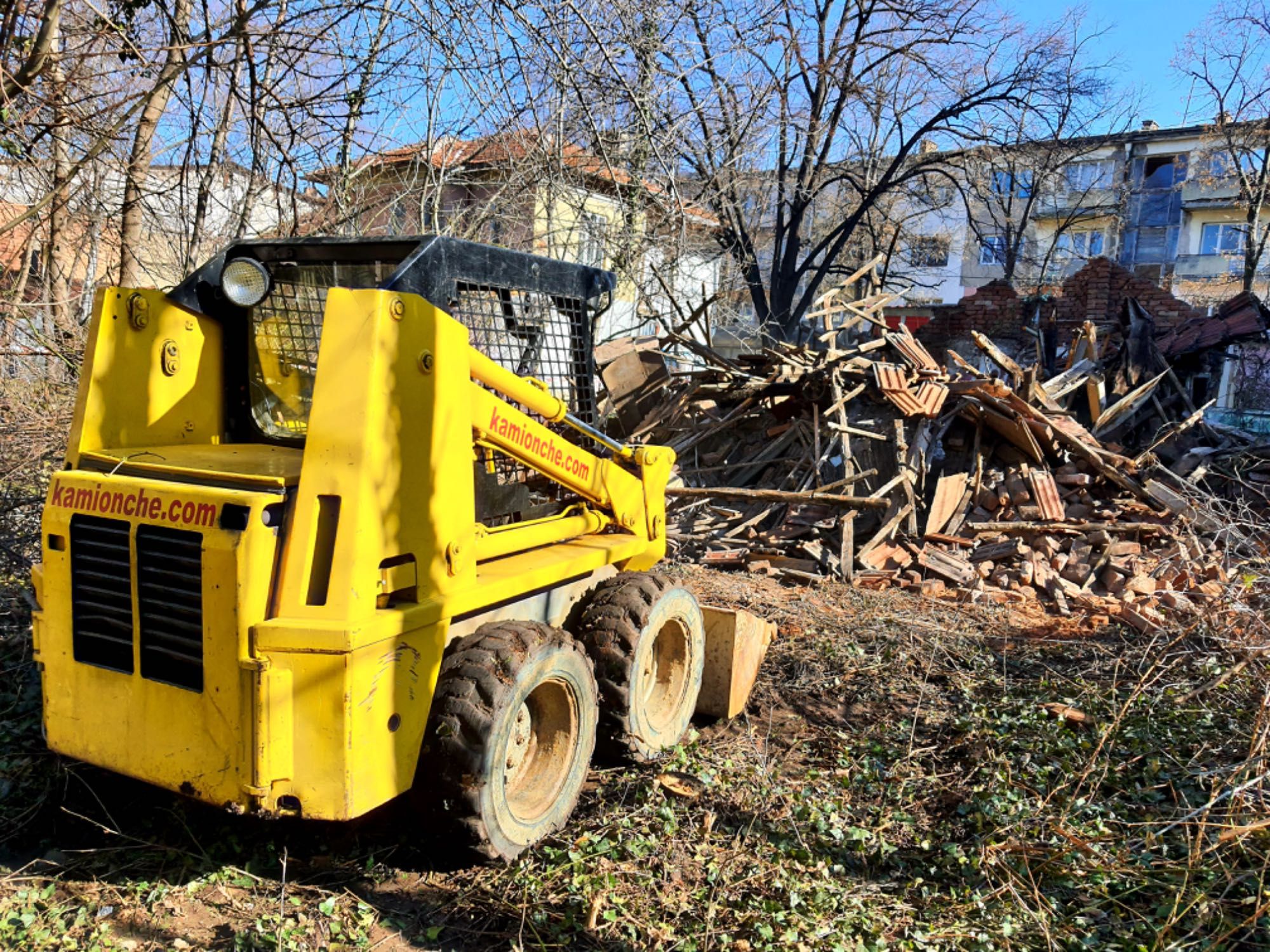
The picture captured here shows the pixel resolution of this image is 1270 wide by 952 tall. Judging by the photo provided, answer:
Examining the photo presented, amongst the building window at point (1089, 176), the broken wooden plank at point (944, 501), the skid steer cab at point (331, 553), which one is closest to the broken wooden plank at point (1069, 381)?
the broken wooden plank at point (944, 501)

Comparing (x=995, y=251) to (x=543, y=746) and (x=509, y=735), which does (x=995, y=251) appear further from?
(x=509, y=735)

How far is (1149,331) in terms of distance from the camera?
13.4 metres

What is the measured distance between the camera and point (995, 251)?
31.2 metres

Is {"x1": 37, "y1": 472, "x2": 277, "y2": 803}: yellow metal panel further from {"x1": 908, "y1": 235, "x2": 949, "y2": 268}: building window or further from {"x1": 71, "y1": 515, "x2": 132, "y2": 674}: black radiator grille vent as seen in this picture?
{"x1": 908, "y1": 235, "x2": 949, "y2": 268}: building window

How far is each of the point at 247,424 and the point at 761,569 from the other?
6.01 meters

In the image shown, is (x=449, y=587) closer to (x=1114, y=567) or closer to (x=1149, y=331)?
(x=1114, y=567)

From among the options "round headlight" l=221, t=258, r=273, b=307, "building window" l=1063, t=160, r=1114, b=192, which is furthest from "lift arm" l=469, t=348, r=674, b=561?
"building window" l=1063, t=160, r=1114, b=192

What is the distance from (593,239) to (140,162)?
7136 millimetres

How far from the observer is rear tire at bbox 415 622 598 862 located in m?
3.34

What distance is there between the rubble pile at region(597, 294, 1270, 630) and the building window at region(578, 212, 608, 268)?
200cm

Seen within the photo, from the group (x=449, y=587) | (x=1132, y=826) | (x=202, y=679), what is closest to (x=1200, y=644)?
(x=1132, y=826)

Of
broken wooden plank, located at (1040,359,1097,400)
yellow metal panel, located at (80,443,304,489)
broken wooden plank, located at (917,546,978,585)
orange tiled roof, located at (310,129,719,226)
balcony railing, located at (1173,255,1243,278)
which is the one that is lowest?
broken wooden plank, located at (917,546,978,585)

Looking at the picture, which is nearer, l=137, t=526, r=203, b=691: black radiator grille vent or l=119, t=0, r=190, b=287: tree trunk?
l=137, t=526, r=203, b=691: black radiator grille vent

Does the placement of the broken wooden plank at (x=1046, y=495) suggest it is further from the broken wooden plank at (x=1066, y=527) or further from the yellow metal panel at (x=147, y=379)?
the yellow metal panel at (x=147, y=379)
